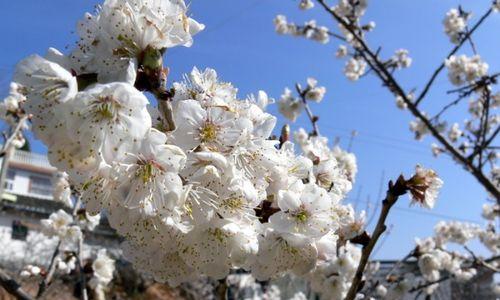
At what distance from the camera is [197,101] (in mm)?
1054

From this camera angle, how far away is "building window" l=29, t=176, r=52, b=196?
28089 mm

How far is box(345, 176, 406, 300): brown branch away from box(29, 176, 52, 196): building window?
29005mm

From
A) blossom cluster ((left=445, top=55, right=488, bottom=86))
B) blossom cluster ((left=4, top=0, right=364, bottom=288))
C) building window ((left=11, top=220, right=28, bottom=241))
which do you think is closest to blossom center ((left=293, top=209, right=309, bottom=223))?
blossom cluster ((left=4, top=0, right=364, bottom=288))

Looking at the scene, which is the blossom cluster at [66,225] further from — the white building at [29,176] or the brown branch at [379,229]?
the white building at [29,176]

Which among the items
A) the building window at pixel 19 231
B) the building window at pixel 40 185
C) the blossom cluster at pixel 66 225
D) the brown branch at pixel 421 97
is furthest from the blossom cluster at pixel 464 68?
the building window at pixel 40 185

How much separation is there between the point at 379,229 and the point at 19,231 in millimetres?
19416

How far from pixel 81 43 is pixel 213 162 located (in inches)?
13.8

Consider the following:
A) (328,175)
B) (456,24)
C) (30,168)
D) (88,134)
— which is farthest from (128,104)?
(30,168)

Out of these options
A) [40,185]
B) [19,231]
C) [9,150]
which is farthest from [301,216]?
[40,185]

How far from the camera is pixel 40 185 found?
2831 centimetres

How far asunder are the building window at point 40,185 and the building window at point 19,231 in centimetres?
950

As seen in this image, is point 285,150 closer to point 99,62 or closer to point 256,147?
point 256,147

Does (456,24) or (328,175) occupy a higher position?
(456,24)

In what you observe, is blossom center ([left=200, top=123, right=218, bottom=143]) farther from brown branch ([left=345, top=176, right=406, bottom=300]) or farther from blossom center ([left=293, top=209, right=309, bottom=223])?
brown branch ([left=345, top=176, right=406, bottom=300])
